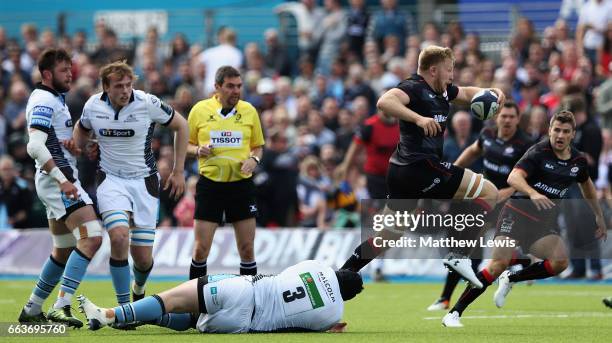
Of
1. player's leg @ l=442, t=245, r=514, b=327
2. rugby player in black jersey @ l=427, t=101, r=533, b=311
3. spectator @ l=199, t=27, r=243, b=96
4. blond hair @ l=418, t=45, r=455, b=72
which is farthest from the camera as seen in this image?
spectator @ l=199, t=27, r=243, b=96

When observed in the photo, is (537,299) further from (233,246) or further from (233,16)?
(233,16)

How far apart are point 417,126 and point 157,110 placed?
244 centimetres

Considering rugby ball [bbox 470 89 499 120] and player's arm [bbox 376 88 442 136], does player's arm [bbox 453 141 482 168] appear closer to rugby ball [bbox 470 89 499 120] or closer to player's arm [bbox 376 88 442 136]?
rugby ball [bbox 470 89 499 120]

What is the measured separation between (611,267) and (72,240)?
10063mm

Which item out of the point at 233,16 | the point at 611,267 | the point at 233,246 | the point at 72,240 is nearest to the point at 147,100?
the point at 72,240

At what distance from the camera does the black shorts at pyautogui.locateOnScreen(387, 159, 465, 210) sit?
11055 millimetres

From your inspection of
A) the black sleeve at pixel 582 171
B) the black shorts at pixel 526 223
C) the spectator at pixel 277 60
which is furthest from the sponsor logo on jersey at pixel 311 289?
the spectator at pixel 277 60

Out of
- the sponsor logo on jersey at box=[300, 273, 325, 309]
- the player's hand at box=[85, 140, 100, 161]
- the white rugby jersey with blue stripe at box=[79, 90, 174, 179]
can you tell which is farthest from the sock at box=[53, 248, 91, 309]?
the sponsor logo on jersey at box=[300, 273, 325, 309]

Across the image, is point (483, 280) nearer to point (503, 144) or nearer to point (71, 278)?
point (503, 144)

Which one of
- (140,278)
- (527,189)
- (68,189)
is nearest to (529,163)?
(527,189)

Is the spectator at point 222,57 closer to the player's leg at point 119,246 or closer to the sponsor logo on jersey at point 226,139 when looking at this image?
the sponsor logo on jersey at point 226,139

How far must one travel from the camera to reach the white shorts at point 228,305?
31.4 feet

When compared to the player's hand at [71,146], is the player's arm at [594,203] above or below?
below

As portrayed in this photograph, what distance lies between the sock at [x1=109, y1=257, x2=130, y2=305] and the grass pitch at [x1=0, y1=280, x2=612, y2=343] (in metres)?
0.45
